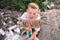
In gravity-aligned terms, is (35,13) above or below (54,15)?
above

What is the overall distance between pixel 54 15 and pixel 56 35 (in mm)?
442

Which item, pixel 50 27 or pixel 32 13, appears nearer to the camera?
pixel 32 13

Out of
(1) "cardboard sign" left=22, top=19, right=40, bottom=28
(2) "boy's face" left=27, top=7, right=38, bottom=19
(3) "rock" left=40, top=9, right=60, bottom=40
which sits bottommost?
(3) "rock" left=40, top=9, right=60, bottom=40

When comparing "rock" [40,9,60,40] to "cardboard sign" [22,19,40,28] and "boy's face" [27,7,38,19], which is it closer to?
"cardboard sign" [22,19,40,28]

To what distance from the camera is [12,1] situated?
3.79 meters

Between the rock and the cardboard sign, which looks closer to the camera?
the cardboard sign

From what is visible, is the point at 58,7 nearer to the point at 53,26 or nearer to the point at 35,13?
the point at 53,26

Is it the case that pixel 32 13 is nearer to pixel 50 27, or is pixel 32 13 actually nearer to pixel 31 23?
pixel 31 23

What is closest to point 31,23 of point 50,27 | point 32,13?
point 32,13

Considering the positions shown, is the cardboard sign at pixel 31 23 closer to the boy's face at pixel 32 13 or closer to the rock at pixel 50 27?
the boy's face at pixel 32 13

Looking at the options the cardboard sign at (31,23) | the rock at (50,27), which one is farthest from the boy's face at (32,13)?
the rock at (50,27)

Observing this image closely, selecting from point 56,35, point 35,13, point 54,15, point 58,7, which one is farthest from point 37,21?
point 58,7

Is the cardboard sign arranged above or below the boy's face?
below

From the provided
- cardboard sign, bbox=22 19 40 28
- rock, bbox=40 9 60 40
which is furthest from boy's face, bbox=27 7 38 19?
rock, bbox=40 9 60 40
